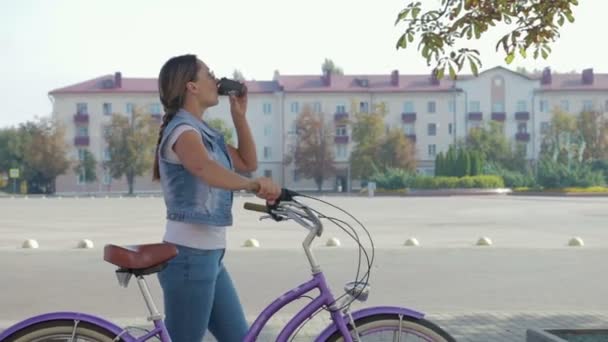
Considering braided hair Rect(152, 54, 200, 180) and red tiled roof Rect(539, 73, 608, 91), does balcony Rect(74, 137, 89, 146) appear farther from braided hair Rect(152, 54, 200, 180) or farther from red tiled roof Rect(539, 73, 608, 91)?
braided hair Rect(152, 54, 200, 180)

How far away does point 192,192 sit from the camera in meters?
3.41

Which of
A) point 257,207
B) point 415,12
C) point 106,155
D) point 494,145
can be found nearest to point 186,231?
point 257,207

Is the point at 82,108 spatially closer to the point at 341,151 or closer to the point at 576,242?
the point at 341,151

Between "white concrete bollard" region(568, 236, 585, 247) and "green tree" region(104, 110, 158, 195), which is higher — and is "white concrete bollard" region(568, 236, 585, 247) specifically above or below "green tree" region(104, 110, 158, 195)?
below

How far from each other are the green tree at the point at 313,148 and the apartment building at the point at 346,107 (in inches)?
175

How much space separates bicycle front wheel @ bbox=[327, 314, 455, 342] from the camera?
3281 millimetres

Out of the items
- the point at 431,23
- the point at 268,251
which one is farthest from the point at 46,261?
the point at 431,23

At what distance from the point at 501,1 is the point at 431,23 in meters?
0.57

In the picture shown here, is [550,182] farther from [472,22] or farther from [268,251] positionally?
[472,22]

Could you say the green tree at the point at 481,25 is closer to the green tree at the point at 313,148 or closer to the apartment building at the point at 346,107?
the green tree at the point at 313,148

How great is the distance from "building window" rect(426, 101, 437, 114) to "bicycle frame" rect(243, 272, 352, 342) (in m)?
86.7

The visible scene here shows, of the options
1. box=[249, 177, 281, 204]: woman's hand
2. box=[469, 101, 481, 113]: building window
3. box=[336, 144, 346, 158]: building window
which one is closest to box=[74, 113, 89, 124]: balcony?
box=[336, 144, 346, 158]: building window

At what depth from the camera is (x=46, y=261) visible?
12.8 m

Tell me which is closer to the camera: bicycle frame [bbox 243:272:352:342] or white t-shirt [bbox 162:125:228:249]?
bicycle frame [bbox 243:272:352:342]
